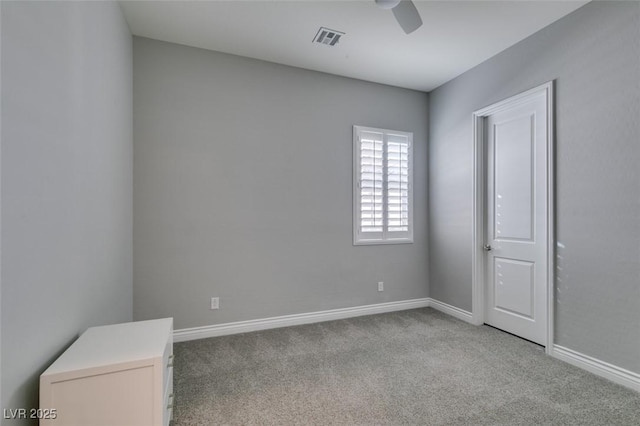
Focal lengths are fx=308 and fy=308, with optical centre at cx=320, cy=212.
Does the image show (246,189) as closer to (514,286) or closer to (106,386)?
(106,386)

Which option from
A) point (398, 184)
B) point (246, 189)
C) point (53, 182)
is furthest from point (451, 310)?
point (53, 182)

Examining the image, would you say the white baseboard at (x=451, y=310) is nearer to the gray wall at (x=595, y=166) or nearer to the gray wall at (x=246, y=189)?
the gray wall at (x=246, y=189)

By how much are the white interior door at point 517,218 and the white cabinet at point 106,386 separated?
3.11 metres

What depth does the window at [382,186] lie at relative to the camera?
148 inches

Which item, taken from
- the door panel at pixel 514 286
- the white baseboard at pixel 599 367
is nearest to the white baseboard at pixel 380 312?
the white baseboard at pixel 599 367

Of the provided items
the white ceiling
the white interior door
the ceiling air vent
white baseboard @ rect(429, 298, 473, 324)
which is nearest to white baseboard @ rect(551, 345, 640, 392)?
the white interior door

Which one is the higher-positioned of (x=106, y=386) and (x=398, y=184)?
(x=398, y=184)

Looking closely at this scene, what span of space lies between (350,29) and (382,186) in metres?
1.80

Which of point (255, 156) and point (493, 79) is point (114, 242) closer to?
point (255, 156)

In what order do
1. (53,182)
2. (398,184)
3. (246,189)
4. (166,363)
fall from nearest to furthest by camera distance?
(53,182)
(166,363)
(246,189)
(398,184)

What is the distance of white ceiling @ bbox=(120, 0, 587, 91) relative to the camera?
2479mm

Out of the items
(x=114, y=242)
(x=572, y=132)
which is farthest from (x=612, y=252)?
(x=114, y=242)

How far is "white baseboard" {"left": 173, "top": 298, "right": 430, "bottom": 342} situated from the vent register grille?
971mm

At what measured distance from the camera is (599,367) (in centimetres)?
235
